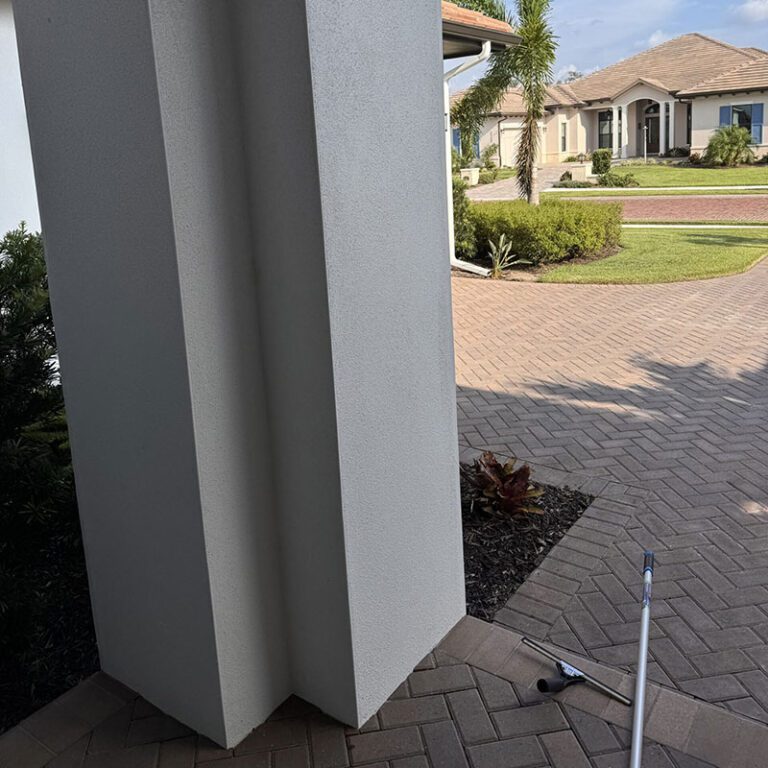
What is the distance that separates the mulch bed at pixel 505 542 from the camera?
3684 millimetres

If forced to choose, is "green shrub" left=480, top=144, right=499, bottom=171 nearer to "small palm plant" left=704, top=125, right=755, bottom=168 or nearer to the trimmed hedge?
"small palm plant" left=704, top=125, right=755, bottom=168

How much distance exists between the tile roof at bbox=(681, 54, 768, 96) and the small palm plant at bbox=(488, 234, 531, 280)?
32.9 meters

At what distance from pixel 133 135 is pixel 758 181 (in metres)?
31.6

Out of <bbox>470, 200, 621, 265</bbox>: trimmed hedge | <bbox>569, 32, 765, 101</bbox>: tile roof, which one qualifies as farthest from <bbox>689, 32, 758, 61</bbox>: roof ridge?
<bbox>470, 200, 621, 265</bbox>: trimmed hedge

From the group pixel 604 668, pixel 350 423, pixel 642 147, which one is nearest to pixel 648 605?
pixel 604 668

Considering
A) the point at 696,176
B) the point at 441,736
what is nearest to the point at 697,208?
the point at 696,176

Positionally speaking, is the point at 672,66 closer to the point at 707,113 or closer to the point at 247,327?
the point at 707,113

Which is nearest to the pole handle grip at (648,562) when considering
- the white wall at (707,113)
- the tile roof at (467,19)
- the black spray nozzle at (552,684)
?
the black spray nozzle at (552,684)

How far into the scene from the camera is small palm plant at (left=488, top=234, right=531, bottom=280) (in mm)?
13091

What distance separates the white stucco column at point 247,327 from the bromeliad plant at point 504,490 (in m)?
1.49

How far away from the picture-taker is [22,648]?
2.96 m

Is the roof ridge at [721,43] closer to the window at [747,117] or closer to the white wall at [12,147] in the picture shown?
the window at [747,117]

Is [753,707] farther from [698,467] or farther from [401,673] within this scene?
[698,467]

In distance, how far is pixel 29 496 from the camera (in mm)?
3004
